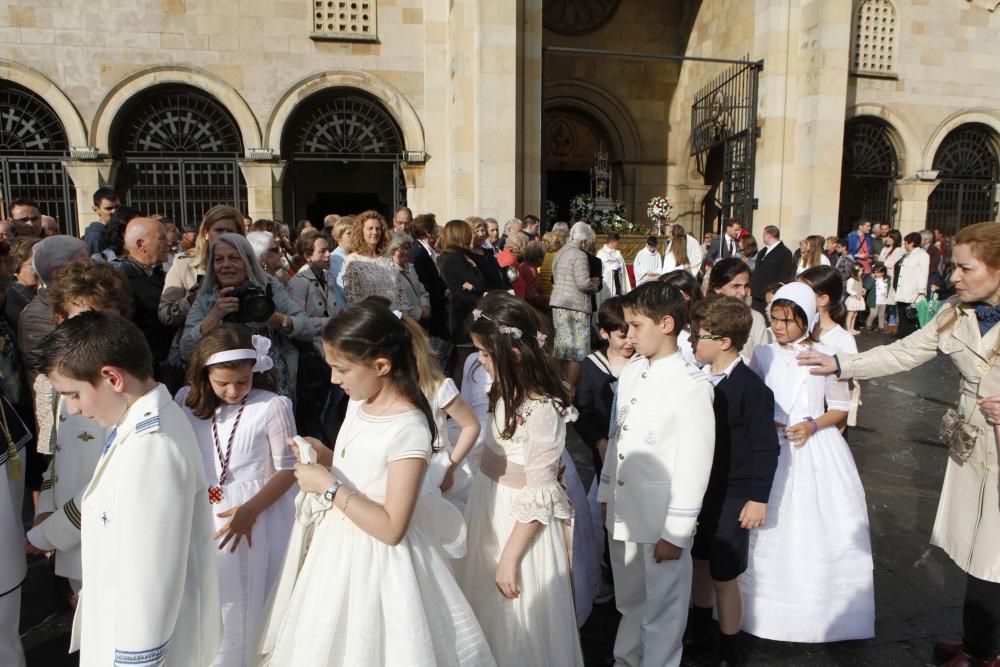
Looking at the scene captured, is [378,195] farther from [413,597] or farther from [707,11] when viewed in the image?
[413,597]

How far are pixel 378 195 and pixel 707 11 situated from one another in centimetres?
882

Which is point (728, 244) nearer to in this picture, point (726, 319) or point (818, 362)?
point (818, 362)

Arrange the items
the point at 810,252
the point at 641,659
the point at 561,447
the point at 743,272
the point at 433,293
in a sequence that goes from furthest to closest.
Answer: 1. the point at 810,252
2. the point at 433,293
3. the point at 743,272
4. the point at 641,659
5. the point at 561,447

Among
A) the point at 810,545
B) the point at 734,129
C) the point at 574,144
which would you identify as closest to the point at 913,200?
the point at 734,129

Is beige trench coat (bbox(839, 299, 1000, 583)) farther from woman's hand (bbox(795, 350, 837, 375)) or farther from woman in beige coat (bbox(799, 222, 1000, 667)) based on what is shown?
woman's hand (bbox(795, 350, 837, 375))

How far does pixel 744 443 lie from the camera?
288cm

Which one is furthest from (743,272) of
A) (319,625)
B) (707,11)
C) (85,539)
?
(707,11)

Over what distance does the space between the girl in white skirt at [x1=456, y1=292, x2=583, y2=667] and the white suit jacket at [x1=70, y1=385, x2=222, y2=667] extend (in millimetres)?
1036

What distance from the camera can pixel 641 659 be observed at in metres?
2.82

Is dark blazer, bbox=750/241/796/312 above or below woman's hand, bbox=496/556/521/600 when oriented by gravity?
above

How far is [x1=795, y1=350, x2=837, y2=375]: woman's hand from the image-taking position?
3129 mm

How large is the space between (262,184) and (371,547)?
1137 centimetres

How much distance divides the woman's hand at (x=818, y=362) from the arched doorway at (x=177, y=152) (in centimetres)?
1133

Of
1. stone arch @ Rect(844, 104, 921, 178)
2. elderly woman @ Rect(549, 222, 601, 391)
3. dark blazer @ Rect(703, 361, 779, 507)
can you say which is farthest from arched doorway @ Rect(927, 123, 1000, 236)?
dark blazer @ Rect(703, 361, 779, 507)
